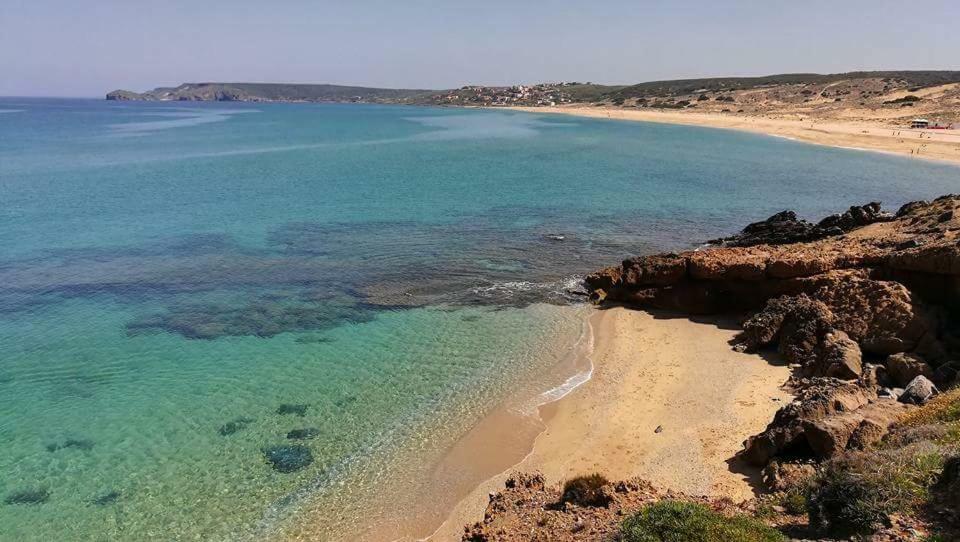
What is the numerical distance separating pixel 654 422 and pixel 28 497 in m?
14.3

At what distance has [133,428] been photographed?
15.0 m

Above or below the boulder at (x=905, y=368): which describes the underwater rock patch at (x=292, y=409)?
below

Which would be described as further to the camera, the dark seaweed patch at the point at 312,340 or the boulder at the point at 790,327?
the dark seaweed patch at the point at 312,340

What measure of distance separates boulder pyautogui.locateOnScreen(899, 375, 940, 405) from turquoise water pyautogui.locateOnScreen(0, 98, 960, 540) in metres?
8.53

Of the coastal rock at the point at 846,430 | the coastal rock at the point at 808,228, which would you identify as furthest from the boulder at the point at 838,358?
the coastal rock at the point at 808,228

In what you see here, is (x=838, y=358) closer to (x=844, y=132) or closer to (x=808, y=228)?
(x=808, y=228)

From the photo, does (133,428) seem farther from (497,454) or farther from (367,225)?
(367,225)

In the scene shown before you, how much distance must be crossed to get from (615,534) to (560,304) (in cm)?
1472

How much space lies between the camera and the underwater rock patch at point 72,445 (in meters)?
14.3

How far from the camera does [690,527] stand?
27.1 ft

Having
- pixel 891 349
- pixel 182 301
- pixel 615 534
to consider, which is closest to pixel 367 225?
pixel 182 301

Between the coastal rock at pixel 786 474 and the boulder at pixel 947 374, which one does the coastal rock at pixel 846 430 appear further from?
the boulder at pixel 947 374

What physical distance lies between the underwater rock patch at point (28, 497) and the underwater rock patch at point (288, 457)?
4506mm

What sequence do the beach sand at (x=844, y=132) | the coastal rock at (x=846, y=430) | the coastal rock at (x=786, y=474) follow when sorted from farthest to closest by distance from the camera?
the beach sand at (x=844, y=132) → the coastal rock at (x=846, y=430) → the coastal rock at (x=786, y=474)
